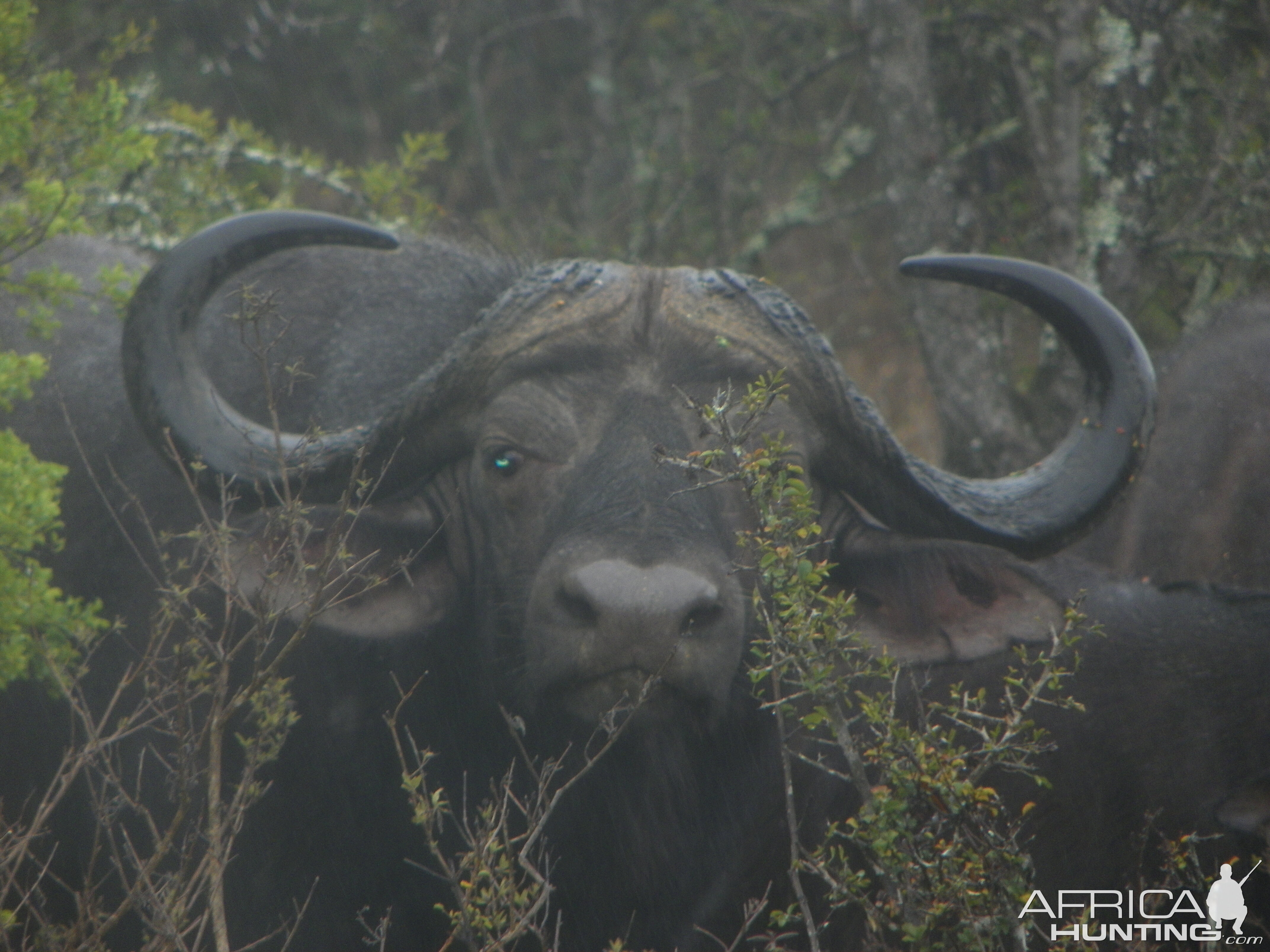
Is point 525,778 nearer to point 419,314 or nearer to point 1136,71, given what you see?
point 419,314

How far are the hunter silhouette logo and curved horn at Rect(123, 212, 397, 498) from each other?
84.8 inches

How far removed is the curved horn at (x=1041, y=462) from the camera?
3141 millimetres

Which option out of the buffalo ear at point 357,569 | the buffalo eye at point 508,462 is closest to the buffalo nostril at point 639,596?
the buffalo ear at point 357,569

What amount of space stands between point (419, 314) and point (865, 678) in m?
1.73

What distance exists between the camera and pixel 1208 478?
4.51 metres

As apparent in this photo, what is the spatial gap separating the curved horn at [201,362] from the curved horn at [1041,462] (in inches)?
52.3

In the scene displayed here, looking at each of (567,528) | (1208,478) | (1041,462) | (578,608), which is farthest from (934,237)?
(578,608)

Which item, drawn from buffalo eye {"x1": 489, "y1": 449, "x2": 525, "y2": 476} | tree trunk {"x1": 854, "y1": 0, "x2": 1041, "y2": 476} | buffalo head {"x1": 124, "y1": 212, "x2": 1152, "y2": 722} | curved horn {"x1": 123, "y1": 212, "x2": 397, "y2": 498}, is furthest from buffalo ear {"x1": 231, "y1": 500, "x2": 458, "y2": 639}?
tree trunk {"x1": 854, "y1": 0, "x2": 1041, "y2": 476}

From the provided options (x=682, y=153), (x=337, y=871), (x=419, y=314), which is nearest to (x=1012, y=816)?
(x=337, y=871)

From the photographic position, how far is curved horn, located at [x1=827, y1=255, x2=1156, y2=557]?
314cm

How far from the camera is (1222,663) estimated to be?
11.4 feet

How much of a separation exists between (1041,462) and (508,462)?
1.46 meters

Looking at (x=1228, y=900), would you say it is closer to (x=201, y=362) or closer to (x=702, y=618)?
(x=702, y=618)

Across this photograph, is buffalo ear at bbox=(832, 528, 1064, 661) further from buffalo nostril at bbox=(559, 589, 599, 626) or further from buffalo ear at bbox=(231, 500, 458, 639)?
buffalo ear at bbox=(231, 500, 458, 639)
